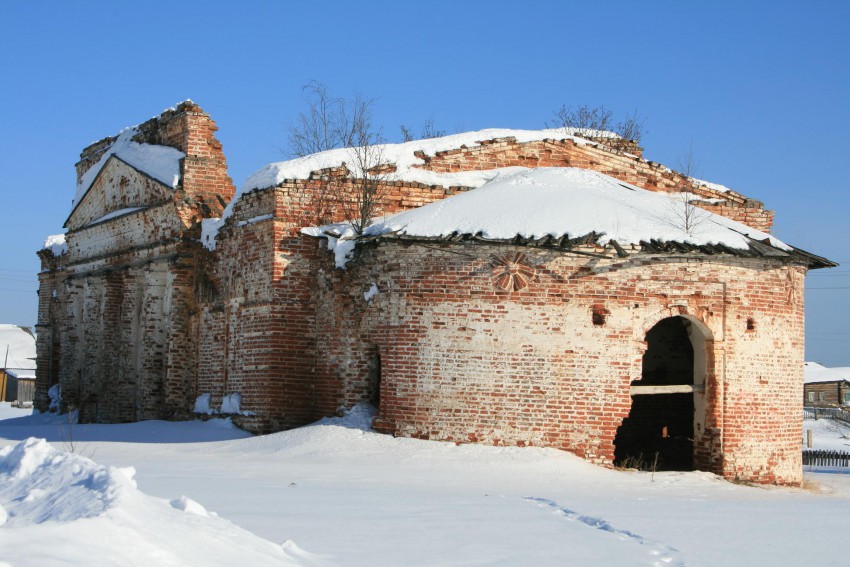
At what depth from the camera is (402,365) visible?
1251cm

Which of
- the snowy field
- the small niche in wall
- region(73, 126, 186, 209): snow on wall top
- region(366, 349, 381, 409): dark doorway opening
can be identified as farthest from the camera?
region(73, 126, 186, 209): snow on wall top

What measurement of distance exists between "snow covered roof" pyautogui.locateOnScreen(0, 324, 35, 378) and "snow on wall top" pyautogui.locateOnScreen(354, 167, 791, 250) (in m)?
A: 44.2

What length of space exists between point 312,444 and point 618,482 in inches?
151

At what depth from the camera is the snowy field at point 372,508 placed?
16.0ft

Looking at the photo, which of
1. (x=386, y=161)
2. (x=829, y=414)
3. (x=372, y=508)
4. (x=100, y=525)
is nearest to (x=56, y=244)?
(x=386, y=161)

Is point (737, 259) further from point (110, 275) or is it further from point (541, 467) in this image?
point (110, 275)

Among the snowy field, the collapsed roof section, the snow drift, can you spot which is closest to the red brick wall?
the collapsed roof section

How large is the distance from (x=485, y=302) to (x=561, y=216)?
159 centimetres

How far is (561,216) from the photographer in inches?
497

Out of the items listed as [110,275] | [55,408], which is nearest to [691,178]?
[110,275]

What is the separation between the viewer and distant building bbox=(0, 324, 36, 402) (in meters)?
50.9

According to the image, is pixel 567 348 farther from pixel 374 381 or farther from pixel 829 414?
pixel 829 414

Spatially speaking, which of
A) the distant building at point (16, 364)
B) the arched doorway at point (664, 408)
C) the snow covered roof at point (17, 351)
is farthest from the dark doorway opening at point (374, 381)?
the snow covered roof at point (17, 351)

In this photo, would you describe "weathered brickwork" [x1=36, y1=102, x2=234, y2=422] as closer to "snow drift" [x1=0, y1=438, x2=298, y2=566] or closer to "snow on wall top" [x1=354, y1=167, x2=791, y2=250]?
"snow on wall top" [x1=354, y1=167, x2=791, y2=250]
